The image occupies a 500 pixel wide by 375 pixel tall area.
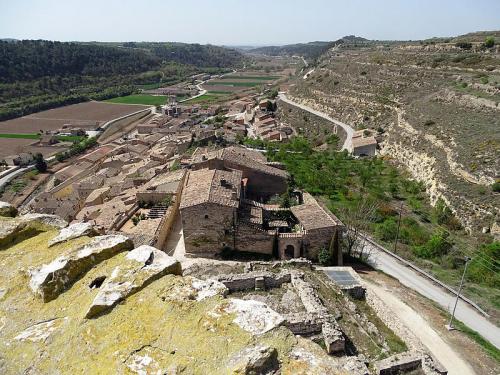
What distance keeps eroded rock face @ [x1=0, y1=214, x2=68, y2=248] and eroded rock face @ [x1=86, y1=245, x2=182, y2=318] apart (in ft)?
8.57

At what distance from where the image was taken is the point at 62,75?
154250 millimetres

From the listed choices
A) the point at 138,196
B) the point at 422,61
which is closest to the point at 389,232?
the point at 138,196

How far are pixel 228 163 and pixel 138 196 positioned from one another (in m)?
8.30

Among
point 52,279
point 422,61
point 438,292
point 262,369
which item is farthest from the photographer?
point 422,61

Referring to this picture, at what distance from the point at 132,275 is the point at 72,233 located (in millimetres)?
2162

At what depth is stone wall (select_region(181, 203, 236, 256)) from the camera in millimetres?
23125

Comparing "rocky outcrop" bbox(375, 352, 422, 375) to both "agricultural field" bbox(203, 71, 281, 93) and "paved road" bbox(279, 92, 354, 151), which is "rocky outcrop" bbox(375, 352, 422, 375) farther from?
"agricultural field" bbox(203, 71, 281, 93)

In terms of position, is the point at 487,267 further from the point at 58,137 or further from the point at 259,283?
the point at 58,137

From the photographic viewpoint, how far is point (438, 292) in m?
23.3

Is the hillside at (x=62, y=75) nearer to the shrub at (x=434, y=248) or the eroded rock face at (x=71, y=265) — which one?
the shrub at (x=434, y=248)

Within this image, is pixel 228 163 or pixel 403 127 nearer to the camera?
pixel 228 163

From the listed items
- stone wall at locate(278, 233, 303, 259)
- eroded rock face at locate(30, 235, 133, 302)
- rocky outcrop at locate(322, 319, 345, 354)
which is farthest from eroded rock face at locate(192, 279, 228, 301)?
stone wall at locate(278, 233, 303, 259)

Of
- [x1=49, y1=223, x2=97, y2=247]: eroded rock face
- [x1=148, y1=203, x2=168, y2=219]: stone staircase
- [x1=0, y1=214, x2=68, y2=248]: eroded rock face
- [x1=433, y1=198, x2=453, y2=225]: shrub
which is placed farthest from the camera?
[x1=433, y1=198, x2=453, y2=225]: shrub

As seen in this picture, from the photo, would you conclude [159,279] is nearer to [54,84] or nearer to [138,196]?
[138,196]
